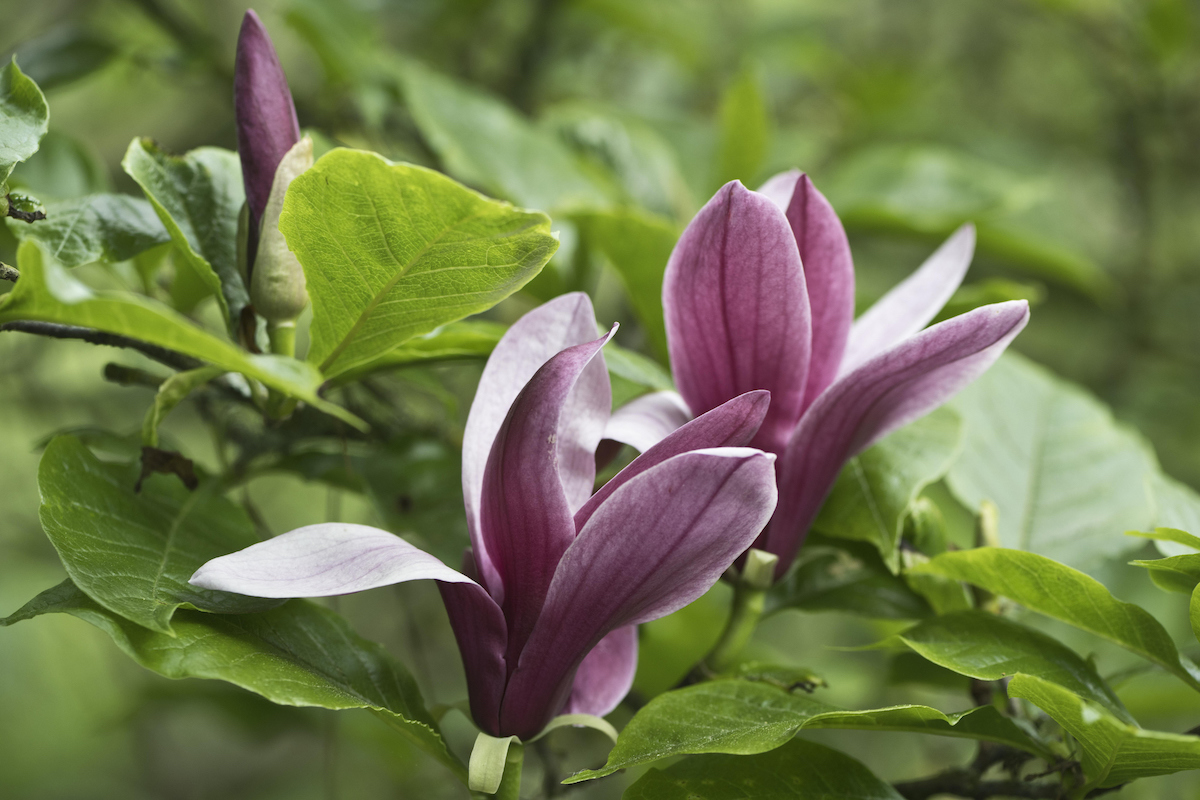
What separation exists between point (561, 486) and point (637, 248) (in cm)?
42

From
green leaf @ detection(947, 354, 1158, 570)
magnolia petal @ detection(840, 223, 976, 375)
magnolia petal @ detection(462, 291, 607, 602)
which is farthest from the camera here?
green leaf @ detection(947, 354, 1158, 570)

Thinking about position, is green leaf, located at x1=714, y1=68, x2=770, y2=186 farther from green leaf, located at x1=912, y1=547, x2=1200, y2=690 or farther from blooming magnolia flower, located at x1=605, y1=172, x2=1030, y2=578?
green leaf, located at x1=912, y1=547, x2=1200, y2=690

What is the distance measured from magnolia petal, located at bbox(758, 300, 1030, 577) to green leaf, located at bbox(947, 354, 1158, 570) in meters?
0.25

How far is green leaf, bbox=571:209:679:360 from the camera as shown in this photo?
2.64 feet

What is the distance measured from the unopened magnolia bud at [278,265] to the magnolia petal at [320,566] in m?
0.16

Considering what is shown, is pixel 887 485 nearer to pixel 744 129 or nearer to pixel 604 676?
pixel 604 676

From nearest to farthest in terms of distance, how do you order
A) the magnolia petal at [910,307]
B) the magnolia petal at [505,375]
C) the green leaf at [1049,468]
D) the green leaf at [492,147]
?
the magnolia petal at [505,375], the magnolia petal at [910,307], the green leaf at [1049,468], the green leaf at [492,147]

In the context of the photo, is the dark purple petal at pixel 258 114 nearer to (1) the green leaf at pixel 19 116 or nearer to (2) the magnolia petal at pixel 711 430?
(1) the green leaf at pixel 19 116

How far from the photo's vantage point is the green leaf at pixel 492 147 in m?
1.02

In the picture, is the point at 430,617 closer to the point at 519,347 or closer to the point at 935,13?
the point at 519,347

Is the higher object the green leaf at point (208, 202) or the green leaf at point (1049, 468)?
the green leaf at point (208, 202)

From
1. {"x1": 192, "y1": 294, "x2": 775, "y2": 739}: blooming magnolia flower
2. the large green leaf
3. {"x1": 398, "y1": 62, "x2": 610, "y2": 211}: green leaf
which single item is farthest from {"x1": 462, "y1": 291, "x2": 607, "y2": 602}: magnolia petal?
{"x1": 398, "y1": 62, "x2": 610, "y2": 211}: green leaf

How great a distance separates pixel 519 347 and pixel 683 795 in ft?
0.87

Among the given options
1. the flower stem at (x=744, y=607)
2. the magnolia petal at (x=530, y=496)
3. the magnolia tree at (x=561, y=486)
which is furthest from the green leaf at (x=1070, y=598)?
the magnolia petal at (x=530, y=496)
